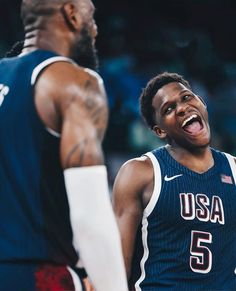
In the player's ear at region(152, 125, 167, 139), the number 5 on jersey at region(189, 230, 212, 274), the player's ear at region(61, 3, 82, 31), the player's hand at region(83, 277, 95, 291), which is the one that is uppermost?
the player's ear at region(61, 3, 82, 31)

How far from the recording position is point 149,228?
11.9ft

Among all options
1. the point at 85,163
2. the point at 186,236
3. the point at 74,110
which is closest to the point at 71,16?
the point at 74,110

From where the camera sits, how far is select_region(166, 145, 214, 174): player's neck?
3846 mm

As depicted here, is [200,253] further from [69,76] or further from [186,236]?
[69,76]

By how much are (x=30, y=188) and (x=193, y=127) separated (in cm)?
179

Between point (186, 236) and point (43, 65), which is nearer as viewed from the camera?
point (43, 65)

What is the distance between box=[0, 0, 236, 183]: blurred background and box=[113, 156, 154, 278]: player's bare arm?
12.6 ft

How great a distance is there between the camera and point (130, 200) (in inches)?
142

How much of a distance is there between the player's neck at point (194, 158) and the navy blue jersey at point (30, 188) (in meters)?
1.68

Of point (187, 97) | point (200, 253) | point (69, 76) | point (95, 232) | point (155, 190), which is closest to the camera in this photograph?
point (95, 232)

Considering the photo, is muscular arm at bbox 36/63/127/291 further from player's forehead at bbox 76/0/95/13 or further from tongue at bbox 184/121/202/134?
tongue at bbox 184/121/202/134

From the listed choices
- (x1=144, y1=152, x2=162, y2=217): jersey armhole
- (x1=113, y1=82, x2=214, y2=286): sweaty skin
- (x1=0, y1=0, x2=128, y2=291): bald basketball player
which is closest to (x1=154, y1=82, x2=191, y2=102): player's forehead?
(x1=113, y1=82, x2=214, y2=286): sweaty skin

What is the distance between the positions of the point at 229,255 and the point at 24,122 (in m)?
1.75

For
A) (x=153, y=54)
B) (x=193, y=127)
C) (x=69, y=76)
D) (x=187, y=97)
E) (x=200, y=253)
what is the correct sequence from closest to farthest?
(x=69, y=76) → (x=200, y=253) → (x=193, y=127) → (x=187, y=97) → (x=153, y=54)
